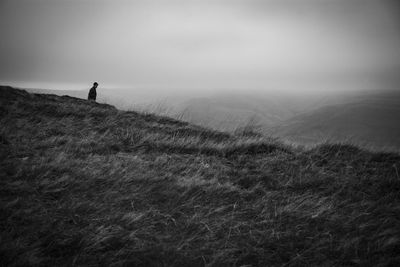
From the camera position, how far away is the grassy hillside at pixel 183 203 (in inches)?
118

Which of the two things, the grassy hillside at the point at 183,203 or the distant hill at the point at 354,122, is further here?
the distant hill at the point at 354,122

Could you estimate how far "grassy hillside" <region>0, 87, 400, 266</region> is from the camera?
301 cm

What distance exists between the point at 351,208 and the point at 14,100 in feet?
33.9

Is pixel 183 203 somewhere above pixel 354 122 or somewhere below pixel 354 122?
below

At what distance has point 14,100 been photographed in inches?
363

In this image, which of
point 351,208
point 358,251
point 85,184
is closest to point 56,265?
point 85,184

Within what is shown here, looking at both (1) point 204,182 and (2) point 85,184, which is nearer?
(2) point 85,184

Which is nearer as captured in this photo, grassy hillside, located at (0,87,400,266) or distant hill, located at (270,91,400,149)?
grassy hillside, located at (0,87,400,266)

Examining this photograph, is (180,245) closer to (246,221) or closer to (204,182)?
(246,221)

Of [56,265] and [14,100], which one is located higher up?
[14,100]

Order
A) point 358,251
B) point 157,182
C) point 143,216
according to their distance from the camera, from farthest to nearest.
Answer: point 157,182
point 143,216
point 358,251

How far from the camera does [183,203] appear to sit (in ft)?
13.4

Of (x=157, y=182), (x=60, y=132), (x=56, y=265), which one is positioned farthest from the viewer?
(x=60, y=132)

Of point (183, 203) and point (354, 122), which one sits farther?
point (354, 122)
